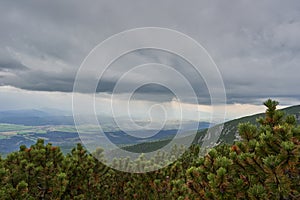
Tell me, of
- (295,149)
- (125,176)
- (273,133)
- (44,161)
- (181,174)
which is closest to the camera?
(295,149)

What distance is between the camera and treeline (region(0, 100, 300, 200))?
495cm

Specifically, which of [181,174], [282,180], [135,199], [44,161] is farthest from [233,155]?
[135,199]

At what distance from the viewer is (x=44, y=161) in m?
9.55

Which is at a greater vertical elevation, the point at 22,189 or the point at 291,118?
the point at 291,118

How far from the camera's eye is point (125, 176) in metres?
13.7

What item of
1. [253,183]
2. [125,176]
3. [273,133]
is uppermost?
[273,133]

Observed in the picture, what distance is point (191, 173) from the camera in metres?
6.64

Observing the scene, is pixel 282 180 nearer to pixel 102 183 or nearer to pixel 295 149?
pixel 295 149

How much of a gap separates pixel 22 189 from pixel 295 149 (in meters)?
7.30

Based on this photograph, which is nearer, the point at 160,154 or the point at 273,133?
the point at 273,133

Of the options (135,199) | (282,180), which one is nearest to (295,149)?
(282,180)

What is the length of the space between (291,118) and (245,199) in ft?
7.01

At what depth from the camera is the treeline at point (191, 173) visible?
495 centimetres

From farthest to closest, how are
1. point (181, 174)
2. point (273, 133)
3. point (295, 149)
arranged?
1. point (181, 174)
2. point (273, 133)
3. point (295, 149)
